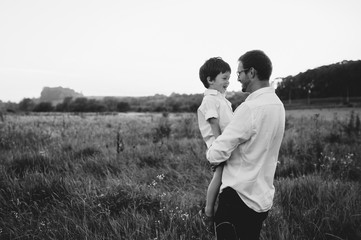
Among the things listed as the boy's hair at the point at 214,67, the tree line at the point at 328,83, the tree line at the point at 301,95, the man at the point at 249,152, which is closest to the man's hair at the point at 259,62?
the man at the point at 249,152

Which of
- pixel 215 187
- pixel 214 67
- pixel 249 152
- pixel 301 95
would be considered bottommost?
pixel 215 187

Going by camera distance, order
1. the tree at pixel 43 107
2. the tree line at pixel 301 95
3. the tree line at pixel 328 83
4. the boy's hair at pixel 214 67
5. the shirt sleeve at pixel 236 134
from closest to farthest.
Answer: the shirt sleeve at pixel 236 134 → the boy's hair at pixel 214 67 → the tree at pixel 43 107 → the tree line at pixel 301 95 → the tree line at pixel 328 83

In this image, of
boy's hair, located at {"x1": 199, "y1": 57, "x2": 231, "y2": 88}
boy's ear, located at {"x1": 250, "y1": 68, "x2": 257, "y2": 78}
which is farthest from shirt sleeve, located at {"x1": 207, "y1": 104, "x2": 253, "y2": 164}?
boy's hair, located at {"x1": 199, "y1": 57, "x2": 231, "y2": 88}

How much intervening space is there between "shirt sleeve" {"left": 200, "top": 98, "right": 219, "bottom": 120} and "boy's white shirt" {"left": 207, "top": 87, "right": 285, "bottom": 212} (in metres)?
0.31

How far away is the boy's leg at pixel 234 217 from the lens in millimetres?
1452

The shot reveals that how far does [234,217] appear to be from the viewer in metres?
1.46

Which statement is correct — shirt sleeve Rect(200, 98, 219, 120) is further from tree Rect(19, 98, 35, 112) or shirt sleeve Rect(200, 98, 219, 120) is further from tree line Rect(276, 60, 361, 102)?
tree Rect(19, 98, 35, 112)

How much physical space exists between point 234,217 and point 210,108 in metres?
0.77

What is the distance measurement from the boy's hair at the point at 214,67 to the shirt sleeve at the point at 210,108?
8.7 inches

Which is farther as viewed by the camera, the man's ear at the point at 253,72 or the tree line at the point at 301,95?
the tree line at the point at 301,95

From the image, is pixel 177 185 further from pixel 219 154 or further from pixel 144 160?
pixel 219 154

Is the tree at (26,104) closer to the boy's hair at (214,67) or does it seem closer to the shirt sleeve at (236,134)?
the boy's hair at (214,67)

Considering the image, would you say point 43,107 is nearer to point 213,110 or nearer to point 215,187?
point 213,110

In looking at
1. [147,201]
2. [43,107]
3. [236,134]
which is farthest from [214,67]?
[43,107]
